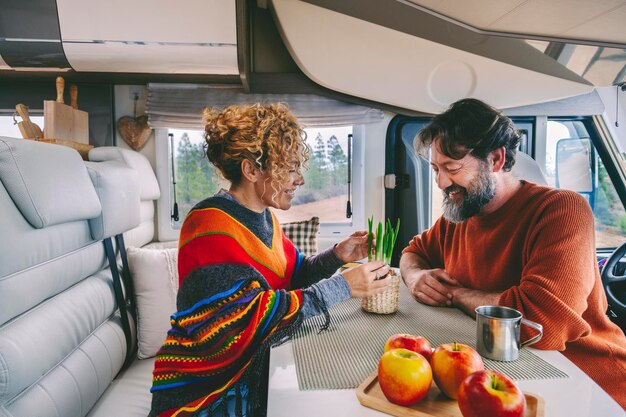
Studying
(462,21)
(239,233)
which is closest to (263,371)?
(239,233)

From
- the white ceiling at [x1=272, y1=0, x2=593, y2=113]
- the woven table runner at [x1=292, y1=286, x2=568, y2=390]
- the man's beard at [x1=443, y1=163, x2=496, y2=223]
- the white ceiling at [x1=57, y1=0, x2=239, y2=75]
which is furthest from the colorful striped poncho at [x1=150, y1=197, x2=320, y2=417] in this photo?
the white ceiling at [x1=272, y1=0, x2=593, y2=113]

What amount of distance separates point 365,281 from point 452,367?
41 centimetres

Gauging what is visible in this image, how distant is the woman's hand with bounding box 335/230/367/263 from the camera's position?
1.56 m

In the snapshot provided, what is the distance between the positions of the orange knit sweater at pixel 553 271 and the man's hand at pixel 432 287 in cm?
11

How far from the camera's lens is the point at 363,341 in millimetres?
1131

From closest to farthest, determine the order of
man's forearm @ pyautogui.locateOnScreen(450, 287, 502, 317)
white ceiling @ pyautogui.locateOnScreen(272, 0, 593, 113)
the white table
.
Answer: the white table < man's forearm @ pyautogui.locateOnScreen(450, 287, 502, 317) < white ceiling @ pyautogui.locateOnScreen(272, 0, 593, 113)

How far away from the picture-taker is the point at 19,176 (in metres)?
1.21

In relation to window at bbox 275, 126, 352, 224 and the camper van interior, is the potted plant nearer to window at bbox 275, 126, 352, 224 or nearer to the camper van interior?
the camper van interior

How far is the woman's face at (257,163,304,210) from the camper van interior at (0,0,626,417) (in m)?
0.37

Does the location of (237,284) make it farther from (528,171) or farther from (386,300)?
(528,171)

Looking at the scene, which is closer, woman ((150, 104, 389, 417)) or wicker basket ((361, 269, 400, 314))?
woman ((150, 104, 389, 417))

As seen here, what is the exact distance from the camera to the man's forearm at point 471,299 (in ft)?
4.23

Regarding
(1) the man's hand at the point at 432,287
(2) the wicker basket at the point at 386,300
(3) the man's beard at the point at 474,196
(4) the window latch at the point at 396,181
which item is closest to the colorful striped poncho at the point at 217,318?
(2) the wicker basket at the point at 386,300

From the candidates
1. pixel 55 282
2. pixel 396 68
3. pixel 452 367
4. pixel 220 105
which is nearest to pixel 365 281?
pixel 452 367
